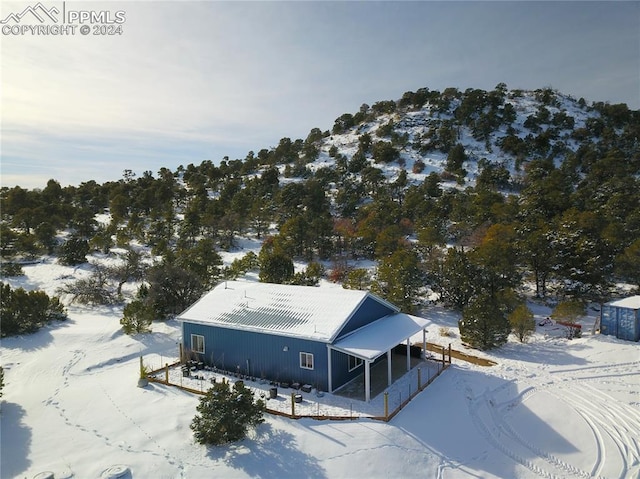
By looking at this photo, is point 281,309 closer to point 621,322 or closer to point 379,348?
point 379,348

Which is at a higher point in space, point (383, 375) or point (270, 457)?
point (383, 375)

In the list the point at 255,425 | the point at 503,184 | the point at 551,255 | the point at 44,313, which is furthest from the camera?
the point at 503,184

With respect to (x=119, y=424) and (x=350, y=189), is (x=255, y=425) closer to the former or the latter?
(x=119, y=424)

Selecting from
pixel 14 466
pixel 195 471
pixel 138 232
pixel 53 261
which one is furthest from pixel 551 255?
pixel 53 261

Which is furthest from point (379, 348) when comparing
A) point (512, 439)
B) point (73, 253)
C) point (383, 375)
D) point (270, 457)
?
point (73, 253)

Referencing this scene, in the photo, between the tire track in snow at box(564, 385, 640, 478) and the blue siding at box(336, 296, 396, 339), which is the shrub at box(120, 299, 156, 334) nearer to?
the blue siding at box(336, 296, 396, 339)
